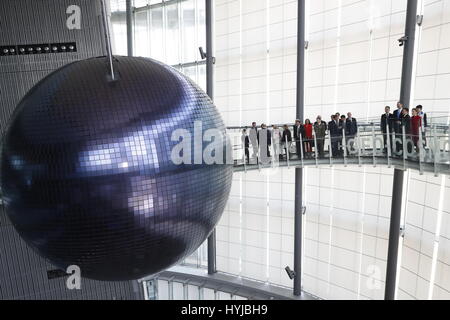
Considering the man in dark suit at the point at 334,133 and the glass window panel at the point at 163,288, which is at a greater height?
the man in dark suit at the point at 334,133

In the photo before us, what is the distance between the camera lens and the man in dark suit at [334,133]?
9656mm

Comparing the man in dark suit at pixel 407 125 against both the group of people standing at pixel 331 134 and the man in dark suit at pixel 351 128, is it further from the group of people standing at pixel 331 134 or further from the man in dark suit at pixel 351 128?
the man in dark suit at pixel 351 128

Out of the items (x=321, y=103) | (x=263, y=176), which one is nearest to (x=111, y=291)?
(x=263, y=176)

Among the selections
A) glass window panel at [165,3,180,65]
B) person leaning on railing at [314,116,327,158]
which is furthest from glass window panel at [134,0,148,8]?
person leaning on railing at [314,116,327,158]

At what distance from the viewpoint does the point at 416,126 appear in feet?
25.5

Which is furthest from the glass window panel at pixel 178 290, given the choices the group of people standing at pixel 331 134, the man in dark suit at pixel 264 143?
the man in dark suit at pixel 264 143

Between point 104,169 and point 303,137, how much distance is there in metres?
8.23

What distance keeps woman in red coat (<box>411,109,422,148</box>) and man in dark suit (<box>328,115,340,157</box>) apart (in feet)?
6.61

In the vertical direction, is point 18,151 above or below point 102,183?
above

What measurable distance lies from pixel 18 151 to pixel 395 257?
29.6ft

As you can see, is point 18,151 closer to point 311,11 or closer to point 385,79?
point 385,79

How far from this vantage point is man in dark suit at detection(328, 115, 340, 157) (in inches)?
380

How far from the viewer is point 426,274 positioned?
981cm
